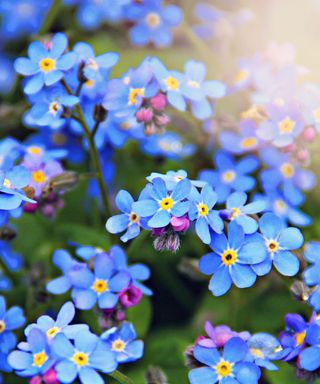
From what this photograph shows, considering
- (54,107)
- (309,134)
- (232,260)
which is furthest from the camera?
(309,134)

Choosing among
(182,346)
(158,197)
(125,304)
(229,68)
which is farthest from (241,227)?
(229,68)

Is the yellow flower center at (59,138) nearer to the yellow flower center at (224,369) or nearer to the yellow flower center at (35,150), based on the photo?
the yellow flower center at (35,150)

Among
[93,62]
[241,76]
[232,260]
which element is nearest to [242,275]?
[232,260]

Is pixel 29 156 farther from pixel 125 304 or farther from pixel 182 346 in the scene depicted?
pixel 182 346

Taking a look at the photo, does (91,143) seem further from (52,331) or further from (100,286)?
(52,331)

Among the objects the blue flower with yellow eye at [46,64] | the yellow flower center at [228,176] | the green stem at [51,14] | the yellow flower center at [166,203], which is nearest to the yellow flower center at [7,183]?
the blue flower with yellow eye at [46,64]

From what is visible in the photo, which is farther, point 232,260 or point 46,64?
point 46,64
